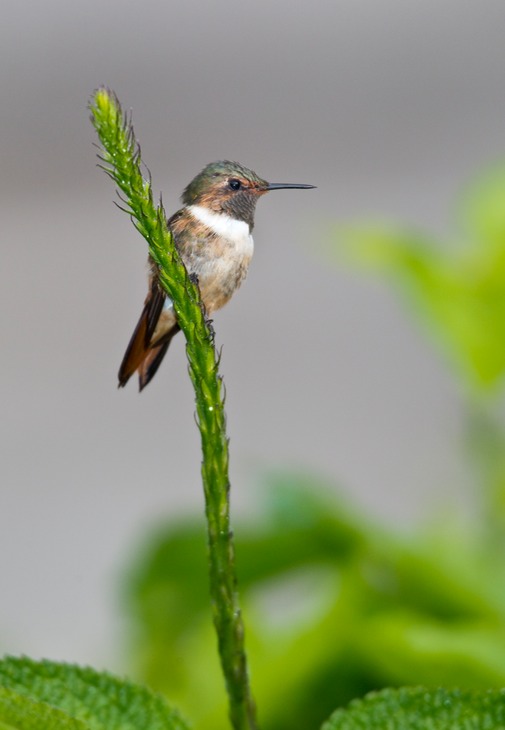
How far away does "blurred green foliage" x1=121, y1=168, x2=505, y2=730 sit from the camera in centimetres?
90

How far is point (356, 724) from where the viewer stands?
0.54 meters

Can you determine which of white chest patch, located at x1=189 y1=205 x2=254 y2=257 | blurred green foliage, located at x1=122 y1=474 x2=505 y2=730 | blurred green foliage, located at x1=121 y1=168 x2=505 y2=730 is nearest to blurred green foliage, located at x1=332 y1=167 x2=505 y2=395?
blurred green foliage, located at x1=121 y1=168 x2=505 y2=730

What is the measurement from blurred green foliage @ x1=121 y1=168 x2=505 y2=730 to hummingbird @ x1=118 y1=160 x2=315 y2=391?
1.25ft

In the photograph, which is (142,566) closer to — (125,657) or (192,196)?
(125,657)

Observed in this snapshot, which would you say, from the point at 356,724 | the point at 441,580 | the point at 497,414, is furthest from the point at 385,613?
the point at 356,724

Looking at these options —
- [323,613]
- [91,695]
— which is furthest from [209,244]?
[323,613]

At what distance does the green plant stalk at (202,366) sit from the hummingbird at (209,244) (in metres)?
0.09

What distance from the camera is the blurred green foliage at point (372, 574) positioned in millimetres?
904

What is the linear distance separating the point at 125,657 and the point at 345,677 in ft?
1.41

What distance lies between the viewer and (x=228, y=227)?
620 mm

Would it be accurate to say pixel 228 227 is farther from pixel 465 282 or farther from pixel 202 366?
pixel 465 282

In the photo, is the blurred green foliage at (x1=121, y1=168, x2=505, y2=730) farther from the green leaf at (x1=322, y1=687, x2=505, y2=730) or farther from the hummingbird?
the hummingbird

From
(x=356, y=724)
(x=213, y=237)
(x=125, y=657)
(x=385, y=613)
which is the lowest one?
(x=125, y=657)

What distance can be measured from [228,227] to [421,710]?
12.0 inches
